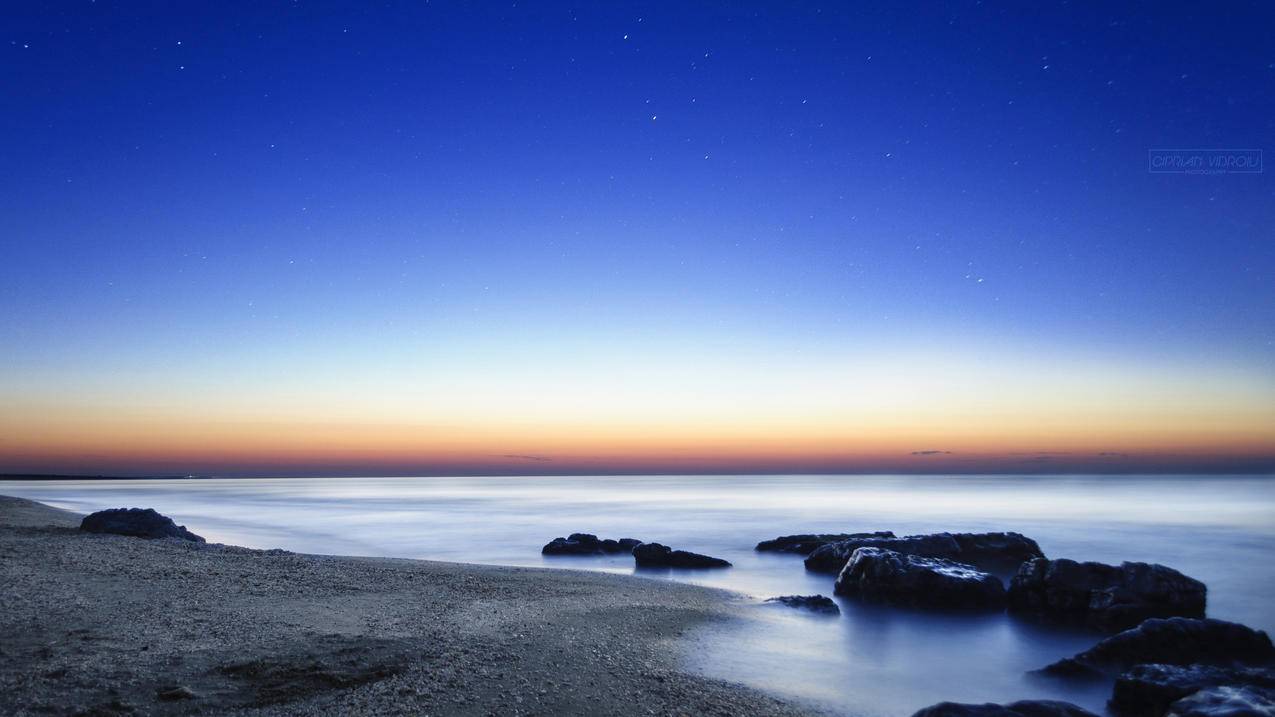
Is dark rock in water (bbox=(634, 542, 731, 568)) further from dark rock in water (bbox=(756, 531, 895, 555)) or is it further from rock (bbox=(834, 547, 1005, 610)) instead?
rock (bbox=(834, 547, 1005, 610))

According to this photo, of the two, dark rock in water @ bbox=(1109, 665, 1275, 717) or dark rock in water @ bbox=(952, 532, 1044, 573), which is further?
dark rock in water @ bbox=(952, 532, 1044, 573)

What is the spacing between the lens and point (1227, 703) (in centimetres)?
548

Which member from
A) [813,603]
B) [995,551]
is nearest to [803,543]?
[995,551]

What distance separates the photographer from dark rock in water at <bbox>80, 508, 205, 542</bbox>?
54.4 ft

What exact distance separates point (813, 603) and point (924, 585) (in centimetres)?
225

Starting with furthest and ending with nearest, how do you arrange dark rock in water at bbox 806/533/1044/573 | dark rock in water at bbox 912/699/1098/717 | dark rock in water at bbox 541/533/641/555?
dark rock in water at bbox 541/533/641/555 < dark rock in water at bbox 806/533/1044/573 < dark rock in water at bbox 912/699/1098/717

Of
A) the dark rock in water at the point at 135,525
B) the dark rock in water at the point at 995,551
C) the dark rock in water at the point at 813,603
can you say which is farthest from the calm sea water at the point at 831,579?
the dark rock in water at the point at 135,525

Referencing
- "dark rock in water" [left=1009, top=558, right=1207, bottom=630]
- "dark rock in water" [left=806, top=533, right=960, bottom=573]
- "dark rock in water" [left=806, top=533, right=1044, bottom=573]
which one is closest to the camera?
"dark rock in water" [left=1009, top=558, right=1207, bottom=630]

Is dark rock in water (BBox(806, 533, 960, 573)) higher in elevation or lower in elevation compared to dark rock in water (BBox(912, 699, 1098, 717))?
lower

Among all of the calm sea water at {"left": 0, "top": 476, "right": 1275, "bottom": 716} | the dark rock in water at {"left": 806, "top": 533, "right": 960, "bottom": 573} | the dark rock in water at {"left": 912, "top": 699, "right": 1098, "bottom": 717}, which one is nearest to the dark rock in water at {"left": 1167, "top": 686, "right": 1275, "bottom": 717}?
the dark rock in water at {"left": 912, "top": 699, "right": 1098, "bottom": 717}

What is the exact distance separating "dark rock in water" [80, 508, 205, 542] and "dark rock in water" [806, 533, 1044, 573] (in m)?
15.3

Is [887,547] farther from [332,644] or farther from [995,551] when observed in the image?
[332,644]

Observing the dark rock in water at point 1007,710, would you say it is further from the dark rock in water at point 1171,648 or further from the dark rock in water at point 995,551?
the dark rock in water at point 995,551

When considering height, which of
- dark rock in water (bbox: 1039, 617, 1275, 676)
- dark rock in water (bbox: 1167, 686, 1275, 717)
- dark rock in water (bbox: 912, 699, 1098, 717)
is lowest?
dark rock in water (bbox: 1039, 617, 1275, 676)
